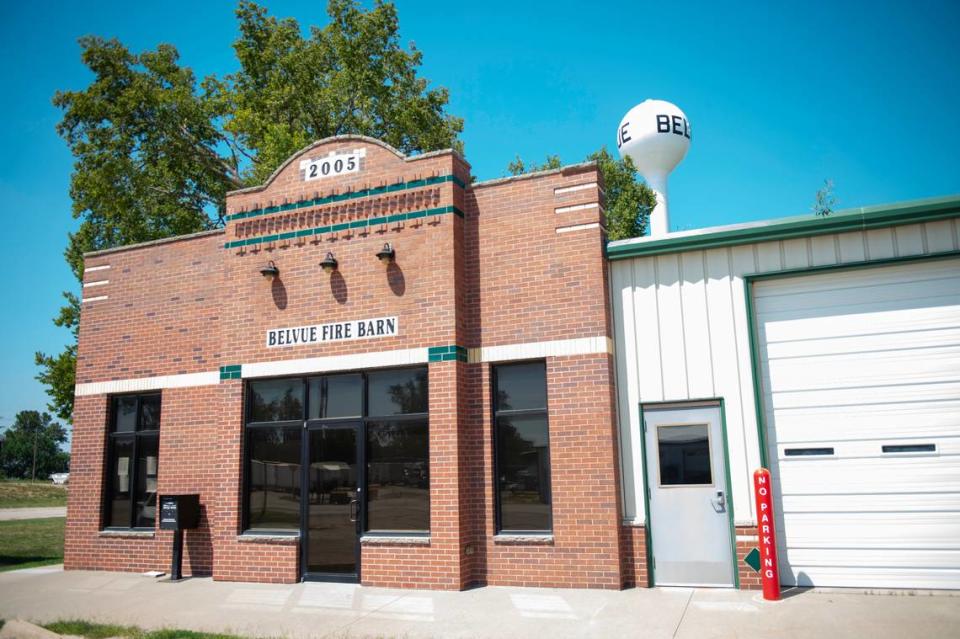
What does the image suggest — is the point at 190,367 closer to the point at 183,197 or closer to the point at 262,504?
the point at 262,504

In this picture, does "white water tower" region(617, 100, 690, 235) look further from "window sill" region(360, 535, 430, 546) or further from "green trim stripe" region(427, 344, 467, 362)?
"window sill" region(360, 535, 430, 546)

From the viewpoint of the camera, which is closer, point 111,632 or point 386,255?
point 111,632

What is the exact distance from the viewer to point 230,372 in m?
12.2

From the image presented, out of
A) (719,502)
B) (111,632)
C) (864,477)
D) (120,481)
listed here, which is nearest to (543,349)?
(719,502)

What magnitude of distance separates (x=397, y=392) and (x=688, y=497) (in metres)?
4.53

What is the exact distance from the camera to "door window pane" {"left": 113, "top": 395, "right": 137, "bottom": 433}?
13469mm

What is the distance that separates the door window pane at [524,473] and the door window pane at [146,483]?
21.9 ft

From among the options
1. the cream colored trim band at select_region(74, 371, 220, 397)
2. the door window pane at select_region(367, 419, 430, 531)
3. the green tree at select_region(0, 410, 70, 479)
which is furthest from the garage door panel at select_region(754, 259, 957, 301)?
the green tree at select_region(0, 410, 70, 479)

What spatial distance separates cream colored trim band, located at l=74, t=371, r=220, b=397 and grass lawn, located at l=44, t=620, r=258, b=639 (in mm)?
4792

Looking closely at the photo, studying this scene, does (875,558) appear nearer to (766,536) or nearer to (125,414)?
(766,536)

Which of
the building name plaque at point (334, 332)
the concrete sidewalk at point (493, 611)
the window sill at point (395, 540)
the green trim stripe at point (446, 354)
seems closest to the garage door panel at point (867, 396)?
the concrete sidewalk at point (493, 611)

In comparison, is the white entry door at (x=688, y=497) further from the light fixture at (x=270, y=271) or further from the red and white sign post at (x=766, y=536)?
the light fixture at (x=270, y=271)

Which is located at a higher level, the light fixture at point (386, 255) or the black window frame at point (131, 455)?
the light fixture at point (386, 255)

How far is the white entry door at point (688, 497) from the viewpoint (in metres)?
9.57
